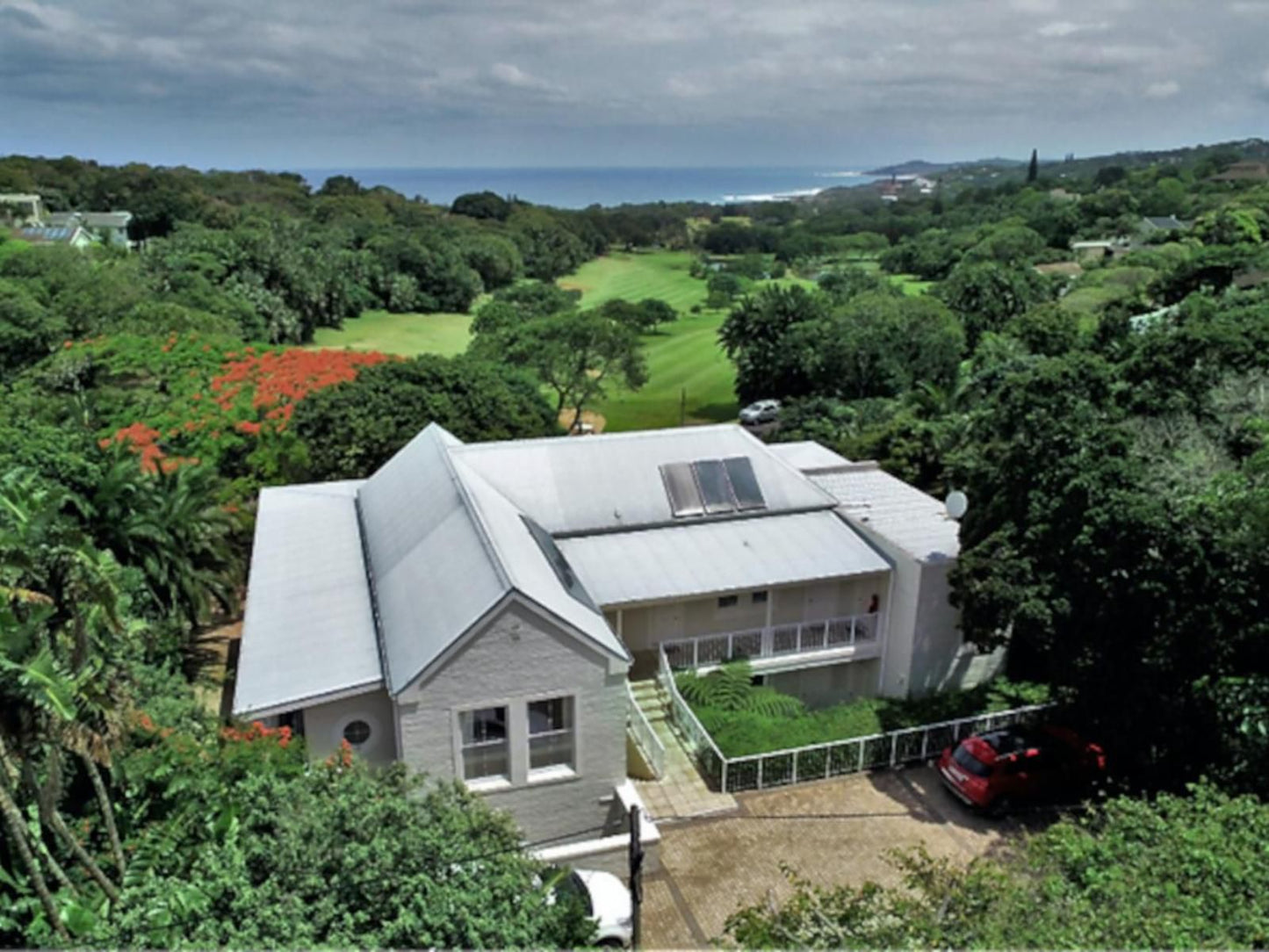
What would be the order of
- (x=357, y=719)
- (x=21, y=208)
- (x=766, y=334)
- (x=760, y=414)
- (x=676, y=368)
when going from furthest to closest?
(x=21, y=208) < (x=676, y=368) < (x=766, y=334) < (x=760, y=414) < (x=357, y=719)

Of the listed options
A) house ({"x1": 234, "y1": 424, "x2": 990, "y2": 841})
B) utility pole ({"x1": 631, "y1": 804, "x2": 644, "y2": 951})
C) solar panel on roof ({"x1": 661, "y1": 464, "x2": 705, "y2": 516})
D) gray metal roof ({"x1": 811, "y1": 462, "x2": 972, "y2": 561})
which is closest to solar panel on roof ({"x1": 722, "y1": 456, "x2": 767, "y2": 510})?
house ({"x1": 234, "y1": 424, "x2": 990, "y2": 841})

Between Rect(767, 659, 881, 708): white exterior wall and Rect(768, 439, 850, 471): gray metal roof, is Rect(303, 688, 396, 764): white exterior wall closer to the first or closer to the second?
Rect(767, 659, 881, 708): white exterior wall

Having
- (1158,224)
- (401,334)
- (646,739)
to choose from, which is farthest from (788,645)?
(1158,224)

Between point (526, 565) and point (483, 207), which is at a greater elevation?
point (483, 207)

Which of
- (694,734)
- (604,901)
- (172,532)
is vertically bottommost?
(694,734)

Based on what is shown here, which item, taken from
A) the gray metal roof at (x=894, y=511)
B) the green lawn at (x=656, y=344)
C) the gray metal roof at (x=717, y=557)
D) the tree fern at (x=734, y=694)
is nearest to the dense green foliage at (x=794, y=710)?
the tree fern at (x=734, y=694)

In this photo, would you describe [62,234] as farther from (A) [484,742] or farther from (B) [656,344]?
(A) [484,742]

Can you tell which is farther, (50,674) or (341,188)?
(341,188)

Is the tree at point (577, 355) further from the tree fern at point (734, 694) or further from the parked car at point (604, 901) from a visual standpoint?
the parked car at point (604, 901)

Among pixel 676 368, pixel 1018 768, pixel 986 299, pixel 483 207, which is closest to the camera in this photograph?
pixel 1018 768
